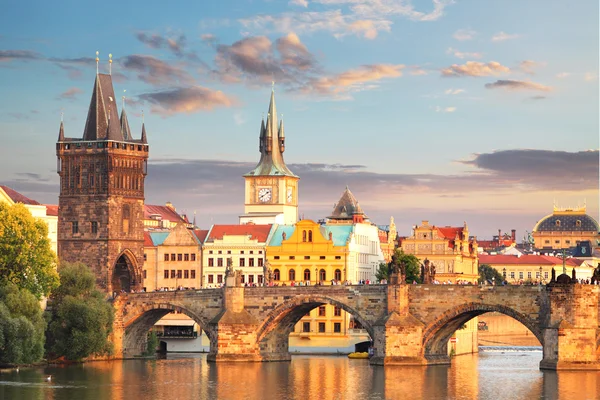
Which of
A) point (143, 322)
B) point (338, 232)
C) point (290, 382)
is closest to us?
point (290, 382)

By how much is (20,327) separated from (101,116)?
111ft

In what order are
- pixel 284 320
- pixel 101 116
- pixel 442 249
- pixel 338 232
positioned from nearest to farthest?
pixel 284 320 → pixel 101 116 → pixel 338 232 → pixel 442 249

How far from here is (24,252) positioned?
104938 mm

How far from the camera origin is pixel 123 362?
369ft

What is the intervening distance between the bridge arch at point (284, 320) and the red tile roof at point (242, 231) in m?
25.4

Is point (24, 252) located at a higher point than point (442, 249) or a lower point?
lower

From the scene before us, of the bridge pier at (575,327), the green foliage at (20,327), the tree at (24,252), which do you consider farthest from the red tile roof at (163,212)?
the bridge pier at (575,327)

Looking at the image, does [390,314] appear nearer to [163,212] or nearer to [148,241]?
[148,241]

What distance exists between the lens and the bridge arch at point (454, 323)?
10388 cm

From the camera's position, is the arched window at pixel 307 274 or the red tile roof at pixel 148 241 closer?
the arched window at pixel 307 274

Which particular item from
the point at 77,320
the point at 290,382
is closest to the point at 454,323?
the point at 290,382

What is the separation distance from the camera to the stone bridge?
10081 centimetres

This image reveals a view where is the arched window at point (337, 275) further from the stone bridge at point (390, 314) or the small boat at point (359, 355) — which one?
the stone bridge at point (390, 314)

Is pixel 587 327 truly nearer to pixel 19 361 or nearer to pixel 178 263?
pixel 19 361
